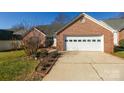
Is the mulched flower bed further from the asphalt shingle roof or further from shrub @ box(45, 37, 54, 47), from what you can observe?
the asphalt shingle roof

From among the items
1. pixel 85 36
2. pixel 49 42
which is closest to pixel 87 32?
pixel 85 36

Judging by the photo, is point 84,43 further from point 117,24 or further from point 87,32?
point 117,24

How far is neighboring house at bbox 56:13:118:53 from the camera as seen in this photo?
25.9 metres

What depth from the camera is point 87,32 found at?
Answer: 86.5 ft

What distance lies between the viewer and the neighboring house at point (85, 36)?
84.8 feet

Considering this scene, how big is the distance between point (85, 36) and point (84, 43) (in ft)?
3.00

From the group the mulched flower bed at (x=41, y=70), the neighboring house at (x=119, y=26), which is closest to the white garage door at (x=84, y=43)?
the neighboring house at (x=119, y=26)
